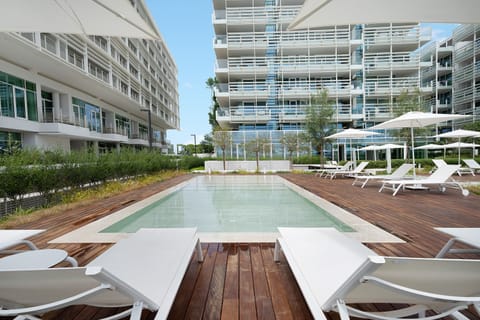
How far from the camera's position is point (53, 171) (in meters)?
6.29

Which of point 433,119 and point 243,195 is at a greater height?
point 433,119

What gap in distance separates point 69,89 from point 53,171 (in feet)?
49.1

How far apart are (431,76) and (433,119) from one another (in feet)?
104

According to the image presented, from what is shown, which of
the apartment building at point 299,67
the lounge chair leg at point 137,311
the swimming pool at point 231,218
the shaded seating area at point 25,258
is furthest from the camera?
the apartment building at point 299,67

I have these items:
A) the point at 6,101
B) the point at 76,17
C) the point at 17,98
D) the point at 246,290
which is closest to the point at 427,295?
the point at 246,290

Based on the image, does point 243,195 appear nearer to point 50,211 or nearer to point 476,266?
point 50,211

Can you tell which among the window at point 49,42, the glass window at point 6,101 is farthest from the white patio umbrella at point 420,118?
the glass window at point 6,101

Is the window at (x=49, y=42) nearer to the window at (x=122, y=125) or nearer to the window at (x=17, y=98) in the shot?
the window at (x=17, y=98)

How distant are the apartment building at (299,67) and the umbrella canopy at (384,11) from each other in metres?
21.3

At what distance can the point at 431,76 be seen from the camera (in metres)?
30.0

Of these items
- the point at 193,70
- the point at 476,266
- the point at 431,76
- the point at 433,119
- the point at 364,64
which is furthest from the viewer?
the point at 193,70

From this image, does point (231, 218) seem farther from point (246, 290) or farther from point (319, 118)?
point (319, 118)

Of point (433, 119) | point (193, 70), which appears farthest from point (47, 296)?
point (193, 70)

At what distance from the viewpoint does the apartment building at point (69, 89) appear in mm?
12461
